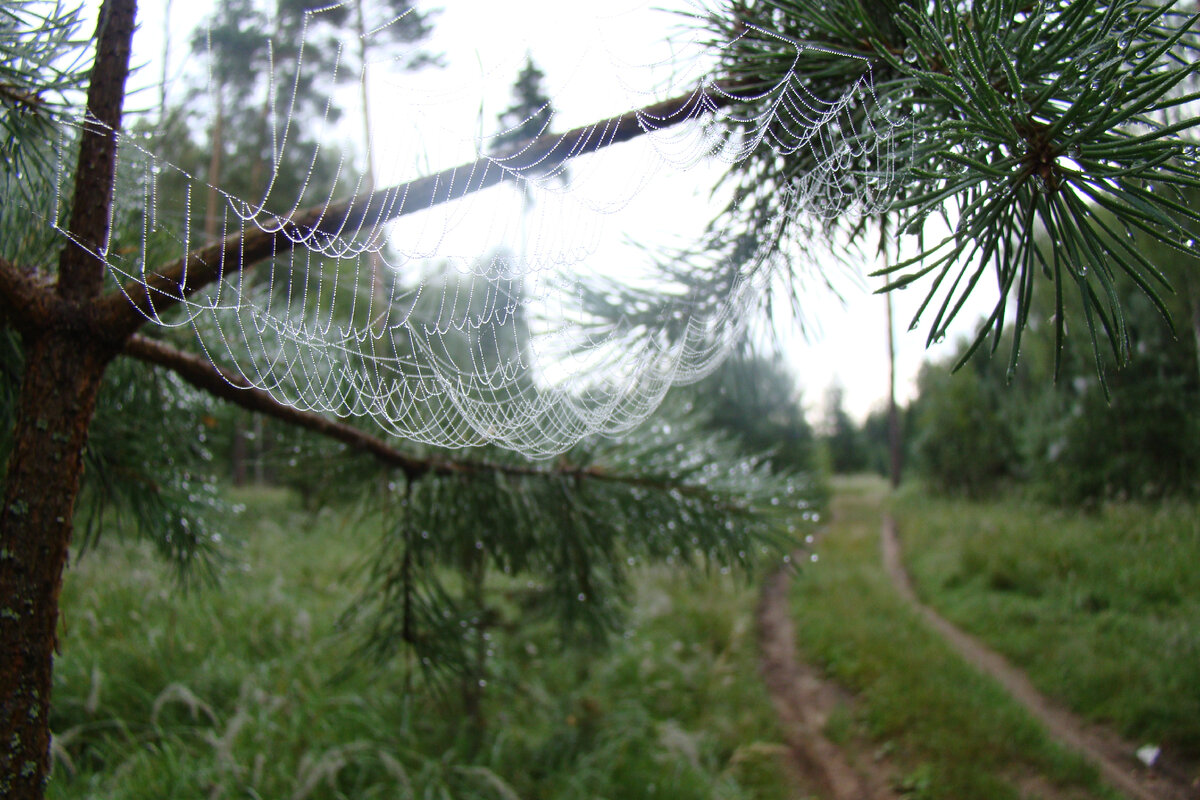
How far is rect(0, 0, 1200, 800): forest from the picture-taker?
0.77m

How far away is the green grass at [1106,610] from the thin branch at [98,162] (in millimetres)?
2709

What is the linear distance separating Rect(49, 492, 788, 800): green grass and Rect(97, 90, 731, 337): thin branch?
1016 mm

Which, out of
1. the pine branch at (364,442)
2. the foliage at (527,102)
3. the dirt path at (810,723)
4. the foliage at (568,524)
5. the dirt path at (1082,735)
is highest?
the foliage at (527,102)

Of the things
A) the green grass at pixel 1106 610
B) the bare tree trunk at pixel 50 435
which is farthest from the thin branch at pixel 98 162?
the green grass at pixel 1106 610

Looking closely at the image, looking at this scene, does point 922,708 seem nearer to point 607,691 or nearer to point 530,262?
point 607,691

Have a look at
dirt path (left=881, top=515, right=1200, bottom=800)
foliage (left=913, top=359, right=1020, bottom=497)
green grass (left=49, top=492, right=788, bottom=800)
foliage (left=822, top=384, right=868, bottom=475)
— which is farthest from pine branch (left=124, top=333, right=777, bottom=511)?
foliage (left=822, top=384, right=868, bottom=475)

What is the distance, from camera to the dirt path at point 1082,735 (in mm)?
1683

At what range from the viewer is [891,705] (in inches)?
149

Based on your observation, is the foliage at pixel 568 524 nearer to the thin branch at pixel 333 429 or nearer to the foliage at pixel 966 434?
the thin branch at pixel 333 429

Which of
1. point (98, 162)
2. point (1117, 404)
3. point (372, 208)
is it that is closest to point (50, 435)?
point (98, 162)

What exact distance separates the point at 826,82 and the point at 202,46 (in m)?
1.36

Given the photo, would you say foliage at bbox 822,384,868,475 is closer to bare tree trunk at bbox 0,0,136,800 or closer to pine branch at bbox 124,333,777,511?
pine branch at bbox 124,333,777,511

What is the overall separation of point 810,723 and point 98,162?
458 centimetres

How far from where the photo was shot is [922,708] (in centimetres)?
355
